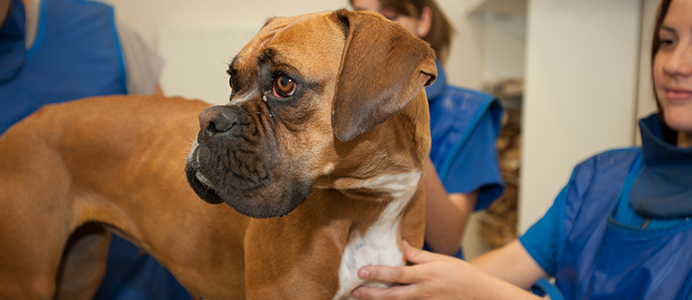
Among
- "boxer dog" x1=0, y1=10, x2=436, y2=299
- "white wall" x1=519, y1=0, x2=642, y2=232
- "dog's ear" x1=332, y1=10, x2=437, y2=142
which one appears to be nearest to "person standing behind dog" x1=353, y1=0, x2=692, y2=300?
"boxer dog" x1=0, y1=10, x2=436, y2=299

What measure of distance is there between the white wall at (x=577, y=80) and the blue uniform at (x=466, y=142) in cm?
94

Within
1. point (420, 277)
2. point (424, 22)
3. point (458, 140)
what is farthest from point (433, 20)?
point (420, 277)

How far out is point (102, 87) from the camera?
1.34 m

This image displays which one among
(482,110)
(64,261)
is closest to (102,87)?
(64,261)

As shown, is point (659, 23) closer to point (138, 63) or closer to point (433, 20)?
point (433, 20)

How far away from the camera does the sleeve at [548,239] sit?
1301 mm

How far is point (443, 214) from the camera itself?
1312 mm

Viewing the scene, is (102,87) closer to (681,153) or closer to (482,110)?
(482,110)

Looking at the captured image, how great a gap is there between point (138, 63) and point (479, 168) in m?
1.16

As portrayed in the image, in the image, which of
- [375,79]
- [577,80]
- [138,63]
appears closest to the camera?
[375,79]

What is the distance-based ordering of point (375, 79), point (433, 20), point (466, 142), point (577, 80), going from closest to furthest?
point (375, 79) → point (466, 142) → point (433, 20) → point (577, 80)

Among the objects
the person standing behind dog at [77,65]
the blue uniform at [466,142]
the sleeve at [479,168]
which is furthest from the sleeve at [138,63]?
the sleeve at [479,168]

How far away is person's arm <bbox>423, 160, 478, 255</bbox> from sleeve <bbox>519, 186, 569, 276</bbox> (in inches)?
8.1

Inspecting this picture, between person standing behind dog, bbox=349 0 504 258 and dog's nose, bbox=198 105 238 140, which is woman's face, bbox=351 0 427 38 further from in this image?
dog's nose, bbox=198 105 238 140
